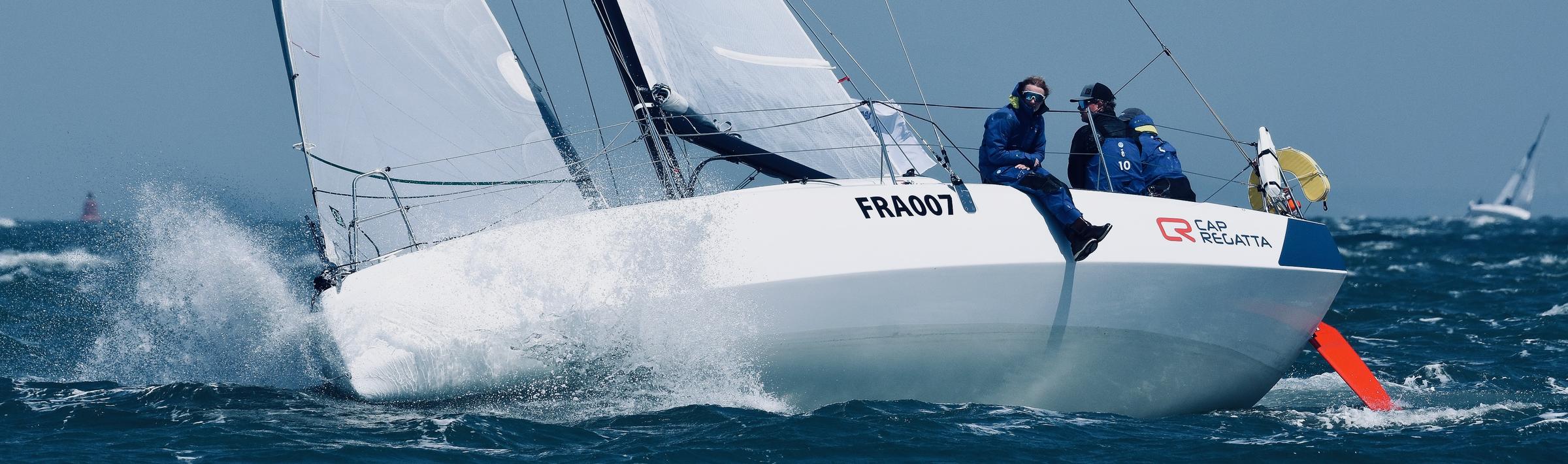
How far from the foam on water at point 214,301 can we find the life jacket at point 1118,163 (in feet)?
12.8

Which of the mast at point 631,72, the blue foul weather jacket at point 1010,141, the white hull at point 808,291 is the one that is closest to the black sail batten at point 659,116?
the mast at point 631,72

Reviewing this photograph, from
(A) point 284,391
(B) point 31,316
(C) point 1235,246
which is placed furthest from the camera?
(B) point 31,316

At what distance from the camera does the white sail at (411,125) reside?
21.5ft

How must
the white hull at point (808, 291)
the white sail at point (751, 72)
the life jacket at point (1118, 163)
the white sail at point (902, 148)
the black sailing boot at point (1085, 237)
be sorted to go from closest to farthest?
the white hull at point (808, 291) < the black sailing boot at point (1085, 237) < the life jacket at point (1118, 163) < the white sail at point (751, 72) < the white sail at point (902, 148)

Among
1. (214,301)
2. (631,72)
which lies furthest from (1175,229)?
(214,301)

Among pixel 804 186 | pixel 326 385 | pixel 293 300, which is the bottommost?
pixel 326 385

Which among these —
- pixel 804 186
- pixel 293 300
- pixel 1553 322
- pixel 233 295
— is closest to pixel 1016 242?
pixel 804 186

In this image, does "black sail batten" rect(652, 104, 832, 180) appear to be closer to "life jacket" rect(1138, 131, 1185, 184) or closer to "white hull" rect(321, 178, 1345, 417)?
"white hull" rect(321, 178, 1345, 417)

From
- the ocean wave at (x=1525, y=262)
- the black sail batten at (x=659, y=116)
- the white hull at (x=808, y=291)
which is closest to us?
the white hull at (x=808, y=291)

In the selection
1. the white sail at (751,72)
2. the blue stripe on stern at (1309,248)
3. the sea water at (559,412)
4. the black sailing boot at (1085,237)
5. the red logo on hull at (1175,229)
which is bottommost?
the sea water at (559,412)

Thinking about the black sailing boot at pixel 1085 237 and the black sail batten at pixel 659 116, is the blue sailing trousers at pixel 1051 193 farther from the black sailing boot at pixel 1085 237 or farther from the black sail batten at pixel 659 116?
the black sail batten at pixel 659 116

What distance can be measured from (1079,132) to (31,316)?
28.3 feet

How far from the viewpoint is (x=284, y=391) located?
6.36m

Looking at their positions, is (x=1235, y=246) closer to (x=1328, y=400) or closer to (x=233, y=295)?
(x=1328, y=400)
